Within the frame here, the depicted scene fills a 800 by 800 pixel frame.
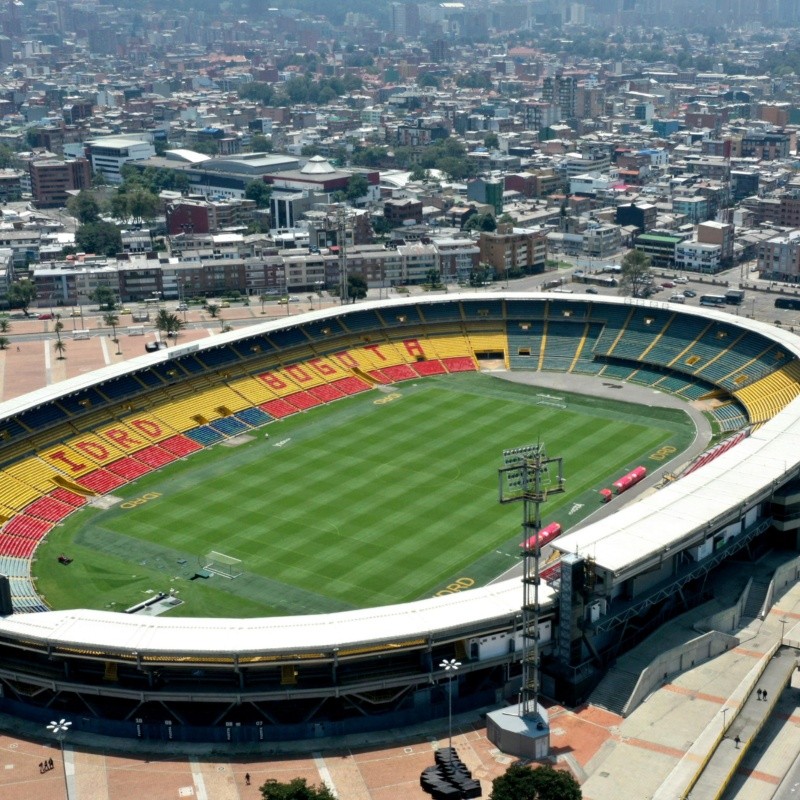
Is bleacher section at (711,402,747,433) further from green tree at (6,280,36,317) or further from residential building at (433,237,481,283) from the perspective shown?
green tree at (6,280,36,317)

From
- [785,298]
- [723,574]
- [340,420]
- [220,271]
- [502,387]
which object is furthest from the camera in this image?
[220,271]

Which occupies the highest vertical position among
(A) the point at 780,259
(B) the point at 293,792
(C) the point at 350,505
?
(B) the point at 293,792

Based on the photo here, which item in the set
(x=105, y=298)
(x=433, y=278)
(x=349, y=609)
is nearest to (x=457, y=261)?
(x=433, y=278)

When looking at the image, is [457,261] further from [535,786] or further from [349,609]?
[535,786]

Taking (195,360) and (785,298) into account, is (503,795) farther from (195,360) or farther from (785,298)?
(785,298)

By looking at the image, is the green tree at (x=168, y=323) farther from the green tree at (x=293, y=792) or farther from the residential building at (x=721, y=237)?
the green tree at (x=293, y=792)

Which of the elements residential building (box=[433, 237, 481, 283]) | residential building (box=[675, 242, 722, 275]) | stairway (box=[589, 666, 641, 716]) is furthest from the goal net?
residential building (box=[675, 242, 722, 275])

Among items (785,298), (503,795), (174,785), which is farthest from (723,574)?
(785,298)

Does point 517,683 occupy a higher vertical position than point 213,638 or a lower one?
lower
